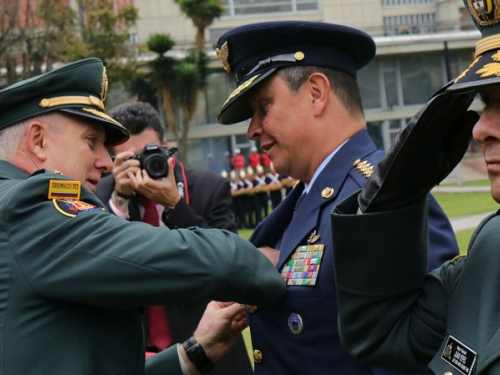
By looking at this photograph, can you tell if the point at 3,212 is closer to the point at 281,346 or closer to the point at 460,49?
the point at 281,346

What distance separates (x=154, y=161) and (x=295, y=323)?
1.92m

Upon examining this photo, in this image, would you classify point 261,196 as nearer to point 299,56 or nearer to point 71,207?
point 299,56

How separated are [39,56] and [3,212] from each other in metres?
26.2

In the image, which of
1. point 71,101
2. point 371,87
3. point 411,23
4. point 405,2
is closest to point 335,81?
point 71,101

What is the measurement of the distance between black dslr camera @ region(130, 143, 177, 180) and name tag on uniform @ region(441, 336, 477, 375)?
8.56 feet

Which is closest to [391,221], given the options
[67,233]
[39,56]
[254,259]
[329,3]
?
[254,259]

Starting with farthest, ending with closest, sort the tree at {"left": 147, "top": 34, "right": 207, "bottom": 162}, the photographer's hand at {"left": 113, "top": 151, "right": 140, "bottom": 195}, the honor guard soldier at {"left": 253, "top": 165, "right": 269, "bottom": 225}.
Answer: the tree at {"left": 147, "top": 34, "right": 207, "bottom": 162}, the honor guard soldier at {"left": 253, "top": 165, "right": 269, "bottom": 225}, the photographer's hand at {"left": 113, "top": 151, "right": 140, "bottom": 195}

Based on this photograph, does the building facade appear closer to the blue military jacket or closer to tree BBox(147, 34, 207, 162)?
tree BBox(147, 34, 207, 162)

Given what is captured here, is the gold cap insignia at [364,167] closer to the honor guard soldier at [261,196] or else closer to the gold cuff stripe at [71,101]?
the gold cuff stripe at [71,101]

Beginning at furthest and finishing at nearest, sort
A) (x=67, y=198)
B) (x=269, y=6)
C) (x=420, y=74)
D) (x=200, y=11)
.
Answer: (x=269, y=6), (x=420, y=74), (x=200, y=11), (x=67, y=198)

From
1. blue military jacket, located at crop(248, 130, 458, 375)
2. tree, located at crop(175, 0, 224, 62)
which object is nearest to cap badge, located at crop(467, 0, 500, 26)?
blue military jacket, located at crop(248, 130, 458, 375)

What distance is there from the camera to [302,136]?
2902 mm

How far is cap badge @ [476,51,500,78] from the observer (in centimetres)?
173

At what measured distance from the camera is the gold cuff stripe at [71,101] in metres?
2.76
